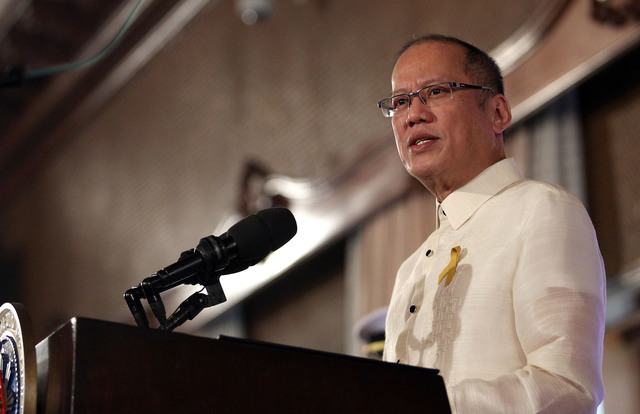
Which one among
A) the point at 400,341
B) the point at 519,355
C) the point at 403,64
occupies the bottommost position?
the point at 519,355

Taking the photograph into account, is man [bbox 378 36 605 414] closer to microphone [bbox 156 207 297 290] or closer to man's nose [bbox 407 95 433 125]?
man's nose [bbox 407 95 433 125]

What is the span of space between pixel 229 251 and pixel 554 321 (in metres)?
0.53

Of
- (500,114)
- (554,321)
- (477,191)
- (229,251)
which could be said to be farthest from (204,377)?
(500,114)

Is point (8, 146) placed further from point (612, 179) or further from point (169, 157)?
point (612, 179)

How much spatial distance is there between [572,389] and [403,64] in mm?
942

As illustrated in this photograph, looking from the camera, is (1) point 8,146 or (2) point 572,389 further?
(1) point 8,146

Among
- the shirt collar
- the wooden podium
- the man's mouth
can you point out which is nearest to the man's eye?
the man's mouth

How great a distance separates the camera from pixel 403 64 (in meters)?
2.12

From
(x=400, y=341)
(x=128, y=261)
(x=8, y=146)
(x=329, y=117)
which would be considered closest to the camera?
(x=400, y=341)

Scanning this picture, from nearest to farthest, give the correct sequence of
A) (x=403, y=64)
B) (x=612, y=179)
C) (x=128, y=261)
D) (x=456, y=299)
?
(x=456, y=299) → (x=403, y=64) → (x=612, y=179) → (x=128, y=261)

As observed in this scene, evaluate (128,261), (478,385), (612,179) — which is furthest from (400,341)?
(128,261)

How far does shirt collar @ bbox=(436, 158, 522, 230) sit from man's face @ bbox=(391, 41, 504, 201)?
50mm

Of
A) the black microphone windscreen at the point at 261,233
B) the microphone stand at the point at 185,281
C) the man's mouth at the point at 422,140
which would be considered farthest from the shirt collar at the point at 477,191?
the microphone stand at the point at 185,281

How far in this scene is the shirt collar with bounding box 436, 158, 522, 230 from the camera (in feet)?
6.28
